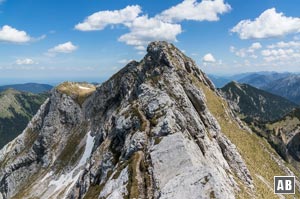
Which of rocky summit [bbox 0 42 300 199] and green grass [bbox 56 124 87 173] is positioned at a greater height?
rocky summit [bbox 0 42 300 199]

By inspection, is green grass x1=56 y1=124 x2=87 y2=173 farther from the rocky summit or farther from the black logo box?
the black logo box

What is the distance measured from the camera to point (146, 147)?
68938 mm

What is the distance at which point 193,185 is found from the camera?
164ft

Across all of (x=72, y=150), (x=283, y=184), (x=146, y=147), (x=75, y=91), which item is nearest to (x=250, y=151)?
(x=146, y=147)

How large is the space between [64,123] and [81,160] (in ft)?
118

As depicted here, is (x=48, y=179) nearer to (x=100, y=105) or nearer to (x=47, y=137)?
(x=47, y=137)

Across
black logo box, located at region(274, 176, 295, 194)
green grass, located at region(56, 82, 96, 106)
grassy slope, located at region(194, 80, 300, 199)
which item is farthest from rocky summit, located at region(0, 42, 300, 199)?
black logo box, located at region(274, 176, 295, 194)

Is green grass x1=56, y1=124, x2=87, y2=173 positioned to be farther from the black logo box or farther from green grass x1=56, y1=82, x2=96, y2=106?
the black logo box

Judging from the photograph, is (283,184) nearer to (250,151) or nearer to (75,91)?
(250,151)

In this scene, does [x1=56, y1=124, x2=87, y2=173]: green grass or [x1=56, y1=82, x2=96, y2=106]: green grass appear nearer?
[x1=56, y1=124, x2=87, y2=173]: green grass

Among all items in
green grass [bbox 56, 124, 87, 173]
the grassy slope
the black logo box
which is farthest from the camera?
green grass [bbox 56, 124, 87, 173]

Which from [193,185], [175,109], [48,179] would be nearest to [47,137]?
[48,179]

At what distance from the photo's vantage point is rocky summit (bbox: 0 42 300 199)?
193 feet

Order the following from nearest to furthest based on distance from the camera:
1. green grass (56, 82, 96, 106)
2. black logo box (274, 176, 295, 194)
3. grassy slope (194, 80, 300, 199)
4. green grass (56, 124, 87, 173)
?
black logo box (274, 176, 295, 194) → grassy slope (194, 80, 300, 199) → green grass (56, 124, 87, 173) → green grass (56, 82, 96, 106)
